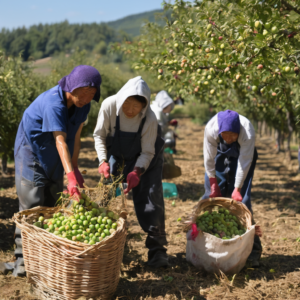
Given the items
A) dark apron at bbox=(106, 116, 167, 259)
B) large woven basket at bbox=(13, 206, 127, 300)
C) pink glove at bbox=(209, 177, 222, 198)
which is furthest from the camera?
pink glove at bbox=(209, 177, 222, 198)

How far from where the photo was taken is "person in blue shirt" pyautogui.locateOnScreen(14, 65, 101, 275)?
8.54ft

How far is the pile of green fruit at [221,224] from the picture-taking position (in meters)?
3.30

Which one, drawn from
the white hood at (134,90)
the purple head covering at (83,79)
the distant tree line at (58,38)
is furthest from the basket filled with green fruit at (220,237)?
the distant tree line at (58,38)

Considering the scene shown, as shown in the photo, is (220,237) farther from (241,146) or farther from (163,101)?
(163,101)

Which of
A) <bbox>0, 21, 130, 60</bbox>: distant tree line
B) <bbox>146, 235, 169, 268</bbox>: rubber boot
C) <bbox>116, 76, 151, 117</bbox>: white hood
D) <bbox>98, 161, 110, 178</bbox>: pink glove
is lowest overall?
<bbox>146, 235, 169, 268</bbox>: rubber boot

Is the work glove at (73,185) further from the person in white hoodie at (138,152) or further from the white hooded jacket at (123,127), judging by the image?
the white hooded jacket at (123,127)

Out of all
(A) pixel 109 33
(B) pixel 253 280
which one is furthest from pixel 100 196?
(A) pixel 109 33

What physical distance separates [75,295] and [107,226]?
1.82 feet

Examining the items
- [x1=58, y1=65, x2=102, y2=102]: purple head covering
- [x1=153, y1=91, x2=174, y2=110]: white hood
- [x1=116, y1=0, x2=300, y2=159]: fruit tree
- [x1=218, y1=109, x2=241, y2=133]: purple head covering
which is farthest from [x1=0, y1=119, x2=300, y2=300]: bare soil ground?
[x1=153, y1=91, x2=174, y2=110]: white hood

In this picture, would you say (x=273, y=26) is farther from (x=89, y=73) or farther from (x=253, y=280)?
(x=253, y=280)

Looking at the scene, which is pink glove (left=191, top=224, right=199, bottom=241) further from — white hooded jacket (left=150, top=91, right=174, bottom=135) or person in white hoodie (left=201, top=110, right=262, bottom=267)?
white hooded jacket (left=150, top=91, right=174, bottom=135)

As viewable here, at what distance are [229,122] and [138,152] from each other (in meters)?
0.94

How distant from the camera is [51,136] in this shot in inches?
110

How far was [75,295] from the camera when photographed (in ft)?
8.26
